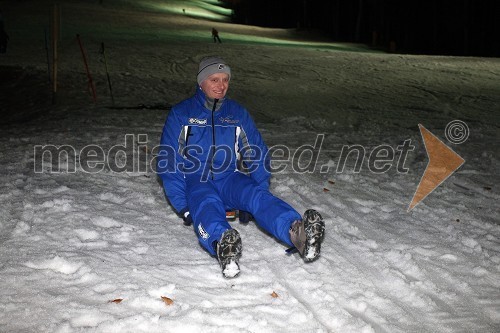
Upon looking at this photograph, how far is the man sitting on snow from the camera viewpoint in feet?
11.8

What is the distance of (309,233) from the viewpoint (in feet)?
10.4

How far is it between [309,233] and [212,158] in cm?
114

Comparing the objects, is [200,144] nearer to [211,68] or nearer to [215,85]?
[215,85]

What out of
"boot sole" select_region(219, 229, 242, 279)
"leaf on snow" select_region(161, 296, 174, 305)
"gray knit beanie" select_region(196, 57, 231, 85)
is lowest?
"leaf on snow" select_region(161, 296, 174, 305)

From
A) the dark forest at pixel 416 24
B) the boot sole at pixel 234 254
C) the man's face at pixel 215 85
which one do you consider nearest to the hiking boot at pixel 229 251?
the boot sole at pixel 234 254

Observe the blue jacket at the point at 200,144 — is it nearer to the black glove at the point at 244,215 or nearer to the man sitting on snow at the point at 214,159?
the man sitting on snow at the point at 214,159

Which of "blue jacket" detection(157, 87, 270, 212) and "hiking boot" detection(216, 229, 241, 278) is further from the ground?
"blue jacket" detection(157, 87, 270, 212)

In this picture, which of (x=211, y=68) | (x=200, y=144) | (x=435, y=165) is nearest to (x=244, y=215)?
(x=200, y=144)

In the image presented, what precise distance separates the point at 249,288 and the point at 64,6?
33.6 m

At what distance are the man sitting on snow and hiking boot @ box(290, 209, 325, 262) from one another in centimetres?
18

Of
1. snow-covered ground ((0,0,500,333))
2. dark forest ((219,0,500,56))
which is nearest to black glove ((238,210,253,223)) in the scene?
snow-covered ground ((0,0,500,333))

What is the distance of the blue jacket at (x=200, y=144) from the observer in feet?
12.8

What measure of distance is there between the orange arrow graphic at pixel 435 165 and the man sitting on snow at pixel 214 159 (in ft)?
6.14

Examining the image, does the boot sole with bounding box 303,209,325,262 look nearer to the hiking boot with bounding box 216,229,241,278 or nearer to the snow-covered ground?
the snow-covered ground
